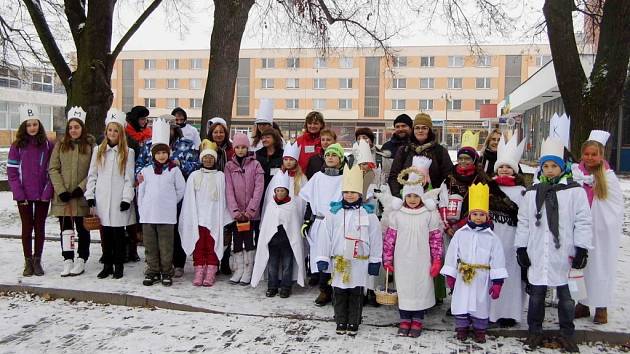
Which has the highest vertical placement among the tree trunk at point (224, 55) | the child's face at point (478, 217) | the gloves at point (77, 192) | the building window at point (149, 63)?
Answer: the building window at point (149, 63)

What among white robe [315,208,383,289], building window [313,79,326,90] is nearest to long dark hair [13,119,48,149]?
white robe [315,208,383,289]

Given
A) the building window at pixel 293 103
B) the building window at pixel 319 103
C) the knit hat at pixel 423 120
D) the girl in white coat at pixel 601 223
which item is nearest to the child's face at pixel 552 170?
the girl in white coat at pixel 601 223

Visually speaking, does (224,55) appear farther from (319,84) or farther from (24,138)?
(319,84)

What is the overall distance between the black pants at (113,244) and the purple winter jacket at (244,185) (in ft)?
4.49

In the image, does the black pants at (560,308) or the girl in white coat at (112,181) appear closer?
the black pants at (560,308)

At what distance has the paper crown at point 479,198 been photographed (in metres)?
4.59

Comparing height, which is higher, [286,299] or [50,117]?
[50,117]

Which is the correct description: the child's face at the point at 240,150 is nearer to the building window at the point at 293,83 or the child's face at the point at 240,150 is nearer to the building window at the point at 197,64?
the building window at the point at 293,83

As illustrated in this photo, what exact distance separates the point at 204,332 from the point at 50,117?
168 feet

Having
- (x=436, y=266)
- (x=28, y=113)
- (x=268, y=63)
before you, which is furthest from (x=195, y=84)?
(x=436, y=266)

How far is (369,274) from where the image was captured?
4918 millimetres

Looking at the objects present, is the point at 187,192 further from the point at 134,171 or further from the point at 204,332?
the point at 204,332

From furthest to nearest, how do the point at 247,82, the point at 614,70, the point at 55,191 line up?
the point at 247,82 < the point at 614,70 < the point at 55,191

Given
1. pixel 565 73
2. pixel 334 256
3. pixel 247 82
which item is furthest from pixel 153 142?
pixel 247 82
